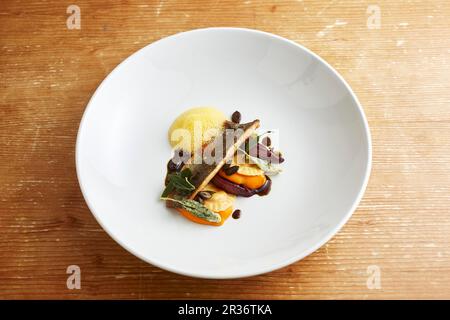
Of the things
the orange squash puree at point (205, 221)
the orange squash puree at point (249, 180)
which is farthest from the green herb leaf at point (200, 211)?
the orange squash puree at point (249, 180)

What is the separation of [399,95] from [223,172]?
0.93 m

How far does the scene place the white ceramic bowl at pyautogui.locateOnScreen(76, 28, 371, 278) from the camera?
1.54m

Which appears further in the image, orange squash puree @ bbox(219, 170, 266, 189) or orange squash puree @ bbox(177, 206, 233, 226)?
orange squash puree @ bbox(219, 170, 266, 189)

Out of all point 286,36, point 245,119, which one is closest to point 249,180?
point 245,119

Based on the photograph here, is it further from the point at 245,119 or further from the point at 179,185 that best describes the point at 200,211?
the point at 245,119

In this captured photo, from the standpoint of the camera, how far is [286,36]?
90.6 inches

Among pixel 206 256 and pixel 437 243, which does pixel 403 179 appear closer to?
pixel 437 243

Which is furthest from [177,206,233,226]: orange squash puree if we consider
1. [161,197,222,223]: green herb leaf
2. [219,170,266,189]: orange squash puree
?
[219,170,266,189]: orange squash puree

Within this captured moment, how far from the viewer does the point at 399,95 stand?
2068 mm

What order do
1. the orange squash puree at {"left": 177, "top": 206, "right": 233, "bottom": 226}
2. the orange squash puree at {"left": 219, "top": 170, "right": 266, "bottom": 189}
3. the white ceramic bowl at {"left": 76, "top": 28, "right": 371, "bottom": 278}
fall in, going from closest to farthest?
the white ceramic bowl at {"left": 76, "top": 28, "right": 371, "bottom": 278} → the orange squash puree at {"left": 177, "top": 206, "right": 233, "bottom": 226} → the orange squash puree at {"left": 219, "top": 170, "right": 266, "bottom": 189}

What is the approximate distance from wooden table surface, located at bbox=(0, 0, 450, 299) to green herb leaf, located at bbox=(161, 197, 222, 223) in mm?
230

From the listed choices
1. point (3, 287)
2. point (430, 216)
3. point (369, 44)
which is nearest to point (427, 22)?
point (369, 44)

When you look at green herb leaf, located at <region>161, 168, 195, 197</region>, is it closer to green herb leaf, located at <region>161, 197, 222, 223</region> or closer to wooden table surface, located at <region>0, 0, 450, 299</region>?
green herb leaf, located at <region>161, 197, 222, 223</region>

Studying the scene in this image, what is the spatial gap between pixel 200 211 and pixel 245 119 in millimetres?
551
